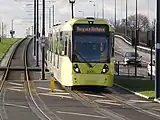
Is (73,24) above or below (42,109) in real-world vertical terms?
above

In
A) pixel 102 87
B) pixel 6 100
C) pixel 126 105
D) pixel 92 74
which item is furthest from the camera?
pixel 102 87

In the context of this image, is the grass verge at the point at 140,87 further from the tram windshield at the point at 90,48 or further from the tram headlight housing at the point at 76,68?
the tram headlight housing at the point at 76,68

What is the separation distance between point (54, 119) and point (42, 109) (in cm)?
335

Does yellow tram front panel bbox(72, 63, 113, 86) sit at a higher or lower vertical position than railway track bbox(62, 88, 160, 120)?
higher

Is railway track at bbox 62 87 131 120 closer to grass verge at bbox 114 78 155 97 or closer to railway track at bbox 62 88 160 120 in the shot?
railway track at bbox 62 88 160 120

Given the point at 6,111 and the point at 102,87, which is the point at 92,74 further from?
the point at 6,111

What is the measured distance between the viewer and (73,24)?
2912 cm

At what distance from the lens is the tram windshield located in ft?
94.2

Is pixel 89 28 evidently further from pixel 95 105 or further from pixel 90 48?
pixel 95 105

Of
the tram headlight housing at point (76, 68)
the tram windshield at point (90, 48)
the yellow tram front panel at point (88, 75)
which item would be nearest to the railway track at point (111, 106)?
the yellow tram front panel at point (88, 75)

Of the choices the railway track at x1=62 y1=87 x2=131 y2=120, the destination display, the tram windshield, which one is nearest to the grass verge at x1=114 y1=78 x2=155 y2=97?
the tram windshield

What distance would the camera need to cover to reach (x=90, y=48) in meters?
28.8

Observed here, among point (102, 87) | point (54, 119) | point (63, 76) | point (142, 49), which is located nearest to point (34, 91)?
point (63, 76)

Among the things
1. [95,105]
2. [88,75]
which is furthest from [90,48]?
[95,105]
